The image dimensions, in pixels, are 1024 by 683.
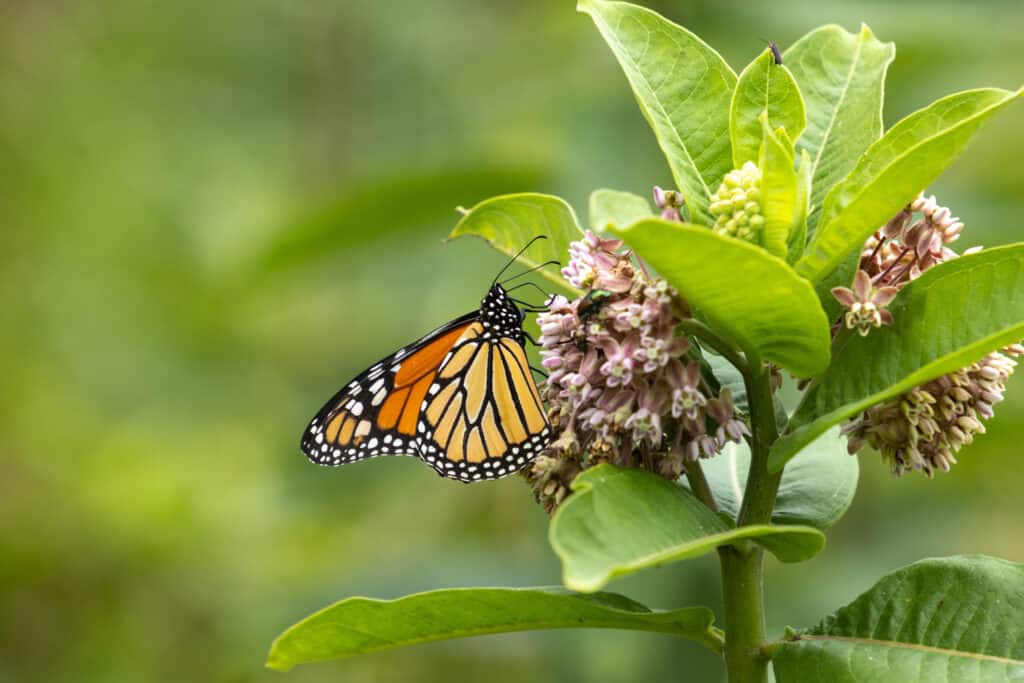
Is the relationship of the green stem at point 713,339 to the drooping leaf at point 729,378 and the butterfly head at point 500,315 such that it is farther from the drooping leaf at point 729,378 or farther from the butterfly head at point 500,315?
the butterfly head at point 500,315

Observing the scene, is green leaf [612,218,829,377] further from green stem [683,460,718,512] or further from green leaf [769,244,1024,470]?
green stem [683,460,718,512]

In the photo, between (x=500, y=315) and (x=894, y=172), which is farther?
(x=500, y=315)

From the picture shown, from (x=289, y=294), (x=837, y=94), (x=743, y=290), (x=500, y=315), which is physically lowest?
(x=743, y=290)

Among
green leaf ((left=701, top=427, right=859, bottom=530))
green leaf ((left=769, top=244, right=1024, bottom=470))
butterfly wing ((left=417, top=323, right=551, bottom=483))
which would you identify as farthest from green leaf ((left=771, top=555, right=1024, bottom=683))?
butterfly wing ((left=417, top=323, right=551, bottom=483))

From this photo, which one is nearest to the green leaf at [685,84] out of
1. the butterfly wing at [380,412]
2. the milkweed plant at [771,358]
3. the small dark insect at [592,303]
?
the milkweed plant at [771,358]

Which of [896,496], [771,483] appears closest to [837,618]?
[771,483]

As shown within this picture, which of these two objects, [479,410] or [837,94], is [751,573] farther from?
[479,410]

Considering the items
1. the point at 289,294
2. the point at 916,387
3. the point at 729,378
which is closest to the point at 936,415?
the point at 916,387
